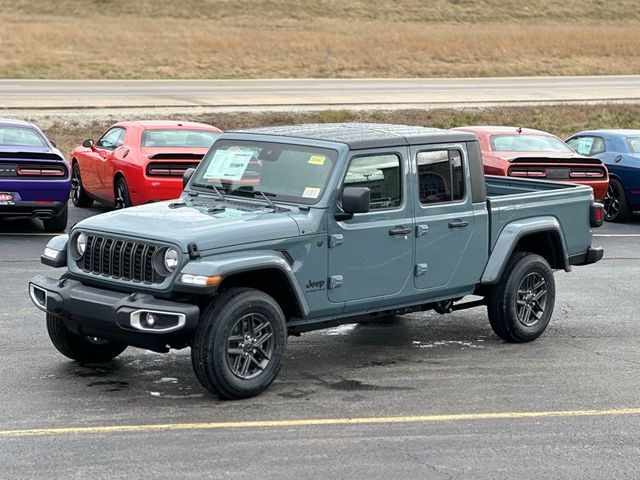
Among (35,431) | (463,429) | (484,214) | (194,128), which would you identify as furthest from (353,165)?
(194,128)

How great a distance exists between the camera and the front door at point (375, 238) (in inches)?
348

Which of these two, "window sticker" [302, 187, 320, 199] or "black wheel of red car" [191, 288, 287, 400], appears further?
"window sticker" [302, 187, 320, 199]

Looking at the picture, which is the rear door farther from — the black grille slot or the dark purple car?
the dark purple car

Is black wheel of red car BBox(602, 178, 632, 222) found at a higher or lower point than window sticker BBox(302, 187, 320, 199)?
lower

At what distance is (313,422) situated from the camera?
779 centimetres

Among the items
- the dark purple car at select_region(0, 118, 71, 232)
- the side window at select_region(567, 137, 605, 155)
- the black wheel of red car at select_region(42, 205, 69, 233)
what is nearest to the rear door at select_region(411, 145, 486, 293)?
the dark purple car at select_region(0, 118, 71, 232)

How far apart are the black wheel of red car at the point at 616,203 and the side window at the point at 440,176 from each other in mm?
10009

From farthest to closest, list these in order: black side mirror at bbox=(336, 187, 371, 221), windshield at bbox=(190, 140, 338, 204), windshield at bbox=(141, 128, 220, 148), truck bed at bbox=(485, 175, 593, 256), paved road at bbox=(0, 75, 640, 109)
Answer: paved road at bbox=(0, 75, 640, 109) → windshield at bbox=(141, 128, 220, 148) → truck bed at bbox=(485, 175, 593, 256) → windshield at bbox=(190, 140, 338, 204) → black side mirror at bbox=(336, 187, 371, 221)

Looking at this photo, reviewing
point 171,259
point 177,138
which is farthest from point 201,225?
point 177,138

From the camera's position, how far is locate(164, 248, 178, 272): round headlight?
8078 mm

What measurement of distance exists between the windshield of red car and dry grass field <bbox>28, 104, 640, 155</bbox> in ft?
35.5

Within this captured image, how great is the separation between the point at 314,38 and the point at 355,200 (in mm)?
50556

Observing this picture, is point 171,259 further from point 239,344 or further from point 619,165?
point 619,165

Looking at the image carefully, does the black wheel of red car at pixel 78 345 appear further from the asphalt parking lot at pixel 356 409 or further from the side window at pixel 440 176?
the side window at pixel 440 176
